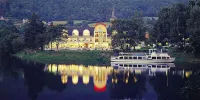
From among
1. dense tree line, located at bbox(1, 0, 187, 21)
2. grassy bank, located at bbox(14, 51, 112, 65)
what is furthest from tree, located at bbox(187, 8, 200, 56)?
dense tree line, located at bbox(1, 0, 187, 21)

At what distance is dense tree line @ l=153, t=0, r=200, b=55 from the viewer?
6812cm

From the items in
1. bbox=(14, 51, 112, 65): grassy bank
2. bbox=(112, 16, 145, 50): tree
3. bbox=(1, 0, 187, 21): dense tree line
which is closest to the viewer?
bbox=(14, 51, 112, 65): grassy bank

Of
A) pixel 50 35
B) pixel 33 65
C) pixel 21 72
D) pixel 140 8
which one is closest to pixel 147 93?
pixel 21 72

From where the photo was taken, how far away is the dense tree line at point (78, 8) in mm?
158125

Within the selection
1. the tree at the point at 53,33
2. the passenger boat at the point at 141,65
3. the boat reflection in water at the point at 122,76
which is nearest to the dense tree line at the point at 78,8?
the tree at the point at 53,33

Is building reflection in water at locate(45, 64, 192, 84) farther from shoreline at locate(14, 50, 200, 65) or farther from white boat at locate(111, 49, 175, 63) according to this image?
white boat at locate(111, 49, 175, 63)

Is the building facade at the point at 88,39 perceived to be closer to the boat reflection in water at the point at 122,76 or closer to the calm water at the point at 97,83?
the boat reflection in water at the point at 122,76

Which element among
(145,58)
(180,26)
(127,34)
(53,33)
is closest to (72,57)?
(53,33)

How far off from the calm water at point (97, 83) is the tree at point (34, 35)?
15939 mm

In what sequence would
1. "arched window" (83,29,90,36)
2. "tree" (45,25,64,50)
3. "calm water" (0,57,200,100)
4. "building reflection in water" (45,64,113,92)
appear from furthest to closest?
"arched window" (83,29,90,36) → "tree" (45,25,64,50) → "building reflection in water" (45,64,113,92) → "calm water" (0,57,200,100)

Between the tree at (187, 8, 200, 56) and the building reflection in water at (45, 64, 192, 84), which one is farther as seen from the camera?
the tree at (187, 8, 200, 56)

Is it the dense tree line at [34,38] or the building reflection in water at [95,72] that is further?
the dense tree line at [34,38]

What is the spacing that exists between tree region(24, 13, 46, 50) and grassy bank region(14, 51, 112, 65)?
261 cm

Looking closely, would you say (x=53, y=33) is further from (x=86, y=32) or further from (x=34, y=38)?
(x=86, y=32)
